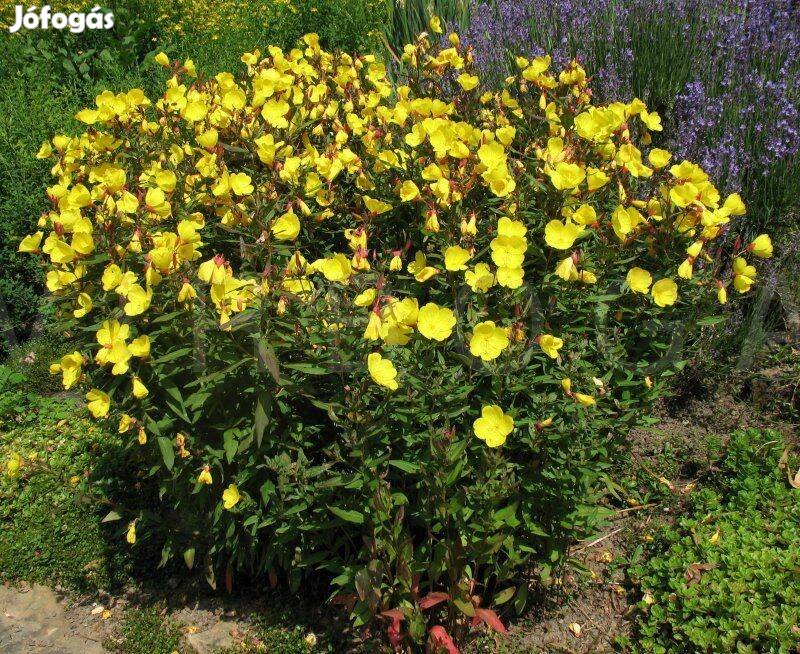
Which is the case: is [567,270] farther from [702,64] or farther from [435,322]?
[702,64]

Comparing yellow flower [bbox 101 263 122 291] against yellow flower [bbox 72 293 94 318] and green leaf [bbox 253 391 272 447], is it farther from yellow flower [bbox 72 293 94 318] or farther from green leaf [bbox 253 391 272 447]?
green leaf [bbox 253 391 272 447]

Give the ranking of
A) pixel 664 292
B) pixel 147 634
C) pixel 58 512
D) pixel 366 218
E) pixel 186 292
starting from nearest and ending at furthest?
pixel 186 292 < pixel 664 292 < pixel 366 218 < pixel 147 634 < pixel 58 512

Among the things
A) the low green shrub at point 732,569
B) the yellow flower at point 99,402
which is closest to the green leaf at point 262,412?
the yellow flower at point 99,402

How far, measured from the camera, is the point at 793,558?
2471 millimetres

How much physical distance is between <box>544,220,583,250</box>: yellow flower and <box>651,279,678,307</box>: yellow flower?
11.5 inches

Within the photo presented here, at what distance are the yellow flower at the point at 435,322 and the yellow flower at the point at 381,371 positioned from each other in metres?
0.14

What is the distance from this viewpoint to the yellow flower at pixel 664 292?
2.26m

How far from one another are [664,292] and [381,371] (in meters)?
0.93

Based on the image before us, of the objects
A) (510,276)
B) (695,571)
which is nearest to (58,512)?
(510,276)

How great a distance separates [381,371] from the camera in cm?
196

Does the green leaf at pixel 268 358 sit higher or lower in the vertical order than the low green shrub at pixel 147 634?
higher

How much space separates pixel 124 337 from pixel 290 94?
130cm

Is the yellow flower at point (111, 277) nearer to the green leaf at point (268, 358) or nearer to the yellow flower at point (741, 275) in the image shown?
the green leaf at point (268, 358)

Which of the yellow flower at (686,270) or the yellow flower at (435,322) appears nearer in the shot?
the yellow flower at (435,322)
